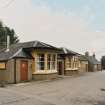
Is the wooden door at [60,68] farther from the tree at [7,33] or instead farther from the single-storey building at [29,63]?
the tree at [7,33]

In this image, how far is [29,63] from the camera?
25047mm

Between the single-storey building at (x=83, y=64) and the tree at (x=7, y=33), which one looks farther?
the tree at (x=7, y=33)

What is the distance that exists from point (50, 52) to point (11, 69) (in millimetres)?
5296

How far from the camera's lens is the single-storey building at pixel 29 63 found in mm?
23141

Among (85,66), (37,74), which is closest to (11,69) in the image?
(37,74)

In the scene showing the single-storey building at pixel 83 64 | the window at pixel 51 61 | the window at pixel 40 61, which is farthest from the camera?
the single-storey building at pixel 83 64


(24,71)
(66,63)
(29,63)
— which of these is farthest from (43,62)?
(66,63)

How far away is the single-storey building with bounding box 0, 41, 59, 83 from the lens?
23.1 metres

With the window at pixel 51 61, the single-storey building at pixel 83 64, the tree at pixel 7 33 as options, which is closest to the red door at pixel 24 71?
the window at pixel 51 61

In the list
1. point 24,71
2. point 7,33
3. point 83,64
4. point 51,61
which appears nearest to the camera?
point 24,71

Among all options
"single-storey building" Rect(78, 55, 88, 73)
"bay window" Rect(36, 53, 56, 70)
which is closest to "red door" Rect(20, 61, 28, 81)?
"bay window" Rect(36, 53, 56, 70)

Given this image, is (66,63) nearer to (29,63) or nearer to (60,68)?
(60,68)

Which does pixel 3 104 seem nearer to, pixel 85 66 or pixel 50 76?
pixel 50 76

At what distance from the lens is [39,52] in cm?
2572
